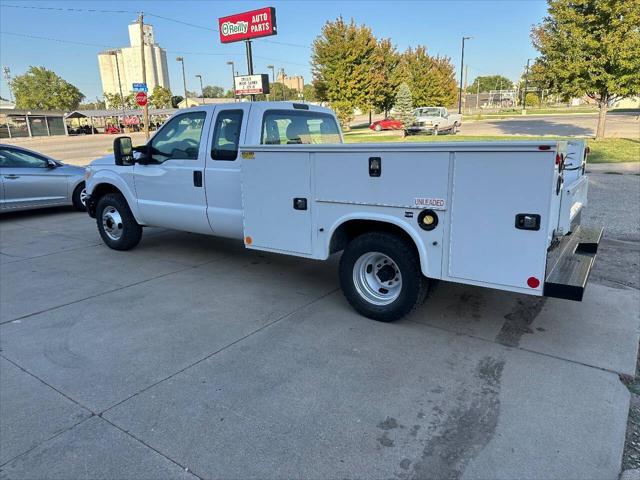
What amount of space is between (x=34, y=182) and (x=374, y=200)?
8.88 meters

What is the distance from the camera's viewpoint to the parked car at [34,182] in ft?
32.1

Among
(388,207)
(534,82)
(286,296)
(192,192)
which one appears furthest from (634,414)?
(534,82)

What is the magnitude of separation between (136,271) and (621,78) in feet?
61.7

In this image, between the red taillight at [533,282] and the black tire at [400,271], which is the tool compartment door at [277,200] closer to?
the black tire at [400,271]

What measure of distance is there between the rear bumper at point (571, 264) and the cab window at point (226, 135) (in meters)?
3.49

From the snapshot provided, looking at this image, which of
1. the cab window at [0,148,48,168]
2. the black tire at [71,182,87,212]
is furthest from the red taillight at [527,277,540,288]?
the cab window at [0,148,48,168]

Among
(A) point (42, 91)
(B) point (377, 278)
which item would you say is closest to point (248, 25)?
(B) point (377, 278)

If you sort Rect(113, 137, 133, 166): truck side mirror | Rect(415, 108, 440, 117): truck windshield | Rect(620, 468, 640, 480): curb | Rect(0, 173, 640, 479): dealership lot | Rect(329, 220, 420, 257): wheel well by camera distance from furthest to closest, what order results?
1. Rect(415, 108, 440, 117): truck windshield
2. Rect(113, 137, 133, 166): truck side mirror
3. Rect(329, 220, 420, 257): wheel well
4. Rect(0, 173, 640, 479): dealership lot
5. Rect(620, 468, 640, 480): curb

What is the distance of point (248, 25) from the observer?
20438 millimetres

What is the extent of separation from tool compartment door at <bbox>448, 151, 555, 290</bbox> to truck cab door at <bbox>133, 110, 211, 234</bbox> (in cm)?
332

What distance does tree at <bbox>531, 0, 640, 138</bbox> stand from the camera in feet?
55.3

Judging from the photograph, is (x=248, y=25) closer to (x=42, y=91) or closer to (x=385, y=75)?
(x=385, y=75)

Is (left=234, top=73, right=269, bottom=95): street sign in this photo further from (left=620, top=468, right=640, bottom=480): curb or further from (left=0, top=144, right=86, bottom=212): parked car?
(left=620, top=468, right=640, bottom=480): curb

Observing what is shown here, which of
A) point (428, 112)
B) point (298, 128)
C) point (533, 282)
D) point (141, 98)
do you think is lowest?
point (533, 282)
